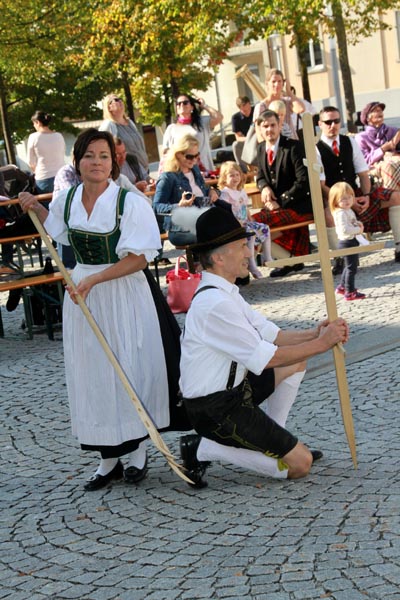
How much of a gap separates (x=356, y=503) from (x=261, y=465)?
2.09 feet

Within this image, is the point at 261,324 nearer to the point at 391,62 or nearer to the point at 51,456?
the point at 51,456

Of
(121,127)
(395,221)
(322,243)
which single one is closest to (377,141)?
(395,221)

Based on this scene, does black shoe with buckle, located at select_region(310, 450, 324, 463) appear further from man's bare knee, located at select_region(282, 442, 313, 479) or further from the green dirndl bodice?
the green dirndl bodice

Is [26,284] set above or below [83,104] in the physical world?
below

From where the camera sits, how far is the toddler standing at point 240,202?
12023 mm

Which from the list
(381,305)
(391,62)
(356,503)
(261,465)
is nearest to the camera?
(356,503)

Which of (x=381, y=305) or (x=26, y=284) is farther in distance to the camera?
(x=26, y=284)

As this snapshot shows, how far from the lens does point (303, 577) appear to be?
174 inches

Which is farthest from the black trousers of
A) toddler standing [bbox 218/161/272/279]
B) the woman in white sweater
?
the woman in white sweater

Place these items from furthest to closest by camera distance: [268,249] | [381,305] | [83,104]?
[83,104] < [268,249] < [381,305]

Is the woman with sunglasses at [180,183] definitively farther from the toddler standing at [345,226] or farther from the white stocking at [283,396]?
the white stocking at [283,396]

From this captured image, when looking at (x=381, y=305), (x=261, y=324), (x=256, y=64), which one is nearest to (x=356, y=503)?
(x=261, y=324)

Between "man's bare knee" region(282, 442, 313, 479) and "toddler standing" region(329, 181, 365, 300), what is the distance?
196 inches

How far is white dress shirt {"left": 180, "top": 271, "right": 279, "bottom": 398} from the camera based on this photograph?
5.45m
